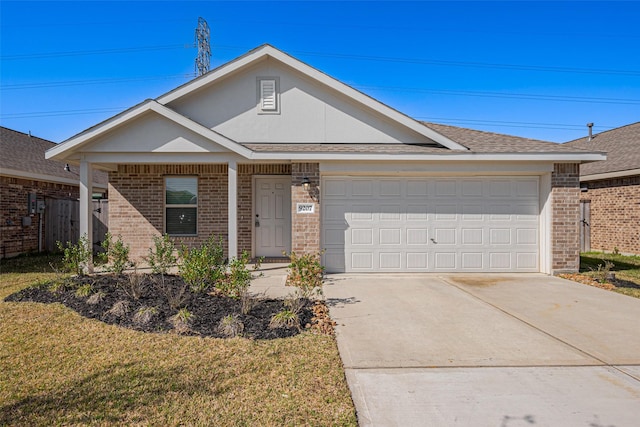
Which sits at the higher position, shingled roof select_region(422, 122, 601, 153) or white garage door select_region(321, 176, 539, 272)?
shingled roof select_region(422, 122, 601, 153)

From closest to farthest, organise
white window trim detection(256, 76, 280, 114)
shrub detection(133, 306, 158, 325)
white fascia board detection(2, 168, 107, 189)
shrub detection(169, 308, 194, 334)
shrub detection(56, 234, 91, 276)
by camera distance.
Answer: shrub detection(169, 308, 194, 334) < shrub detection(133, 306, 158, 325) < shrub detection(56, 234, 91, 276) < white window trim detection(256, 76, 280, 114) < white fascia board detection(2, 168, 107, 189)

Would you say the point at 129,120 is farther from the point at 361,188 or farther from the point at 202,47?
the point at 202,47

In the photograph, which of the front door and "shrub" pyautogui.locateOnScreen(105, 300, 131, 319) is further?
the front door

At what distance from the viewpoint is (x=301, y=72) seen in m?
9.80

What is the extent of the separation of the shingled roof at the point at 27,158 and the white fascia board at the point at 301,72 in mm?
5375

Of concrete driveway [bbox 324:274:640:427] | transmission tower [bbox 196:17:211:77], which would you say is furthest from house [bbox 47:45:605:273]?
transmission tower [bbox 196:17:211:77]

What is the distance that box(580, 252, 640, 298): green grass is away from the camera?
7648 mm

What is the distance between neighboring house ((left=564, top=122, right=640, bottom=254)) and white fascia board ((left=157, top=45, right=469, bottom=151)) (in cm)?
826

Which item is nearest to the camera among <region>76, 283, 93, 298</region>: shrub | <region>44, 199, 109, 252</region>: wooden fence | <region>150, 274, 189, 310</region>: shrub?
<region>150, 274, 189, 310</region>: shrub

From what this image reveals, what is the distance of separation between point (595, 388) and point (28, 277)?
34.1 feet

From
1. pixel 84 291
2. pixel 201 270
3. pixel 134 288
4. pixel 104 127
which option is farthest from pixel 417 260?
pixel 104 127

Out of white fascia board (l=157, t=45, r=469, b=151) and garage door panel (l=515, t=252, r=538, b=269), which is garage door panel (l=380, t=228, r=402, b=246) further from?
garage door panel (l=515, t=252, r=538, b=269)

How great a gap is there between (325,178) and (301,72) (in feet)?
9.64

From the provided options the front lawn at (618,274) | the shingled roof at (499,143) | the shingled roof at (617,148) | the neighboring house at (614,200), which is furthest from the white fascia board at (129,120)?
the neighboring house at (614,200)
